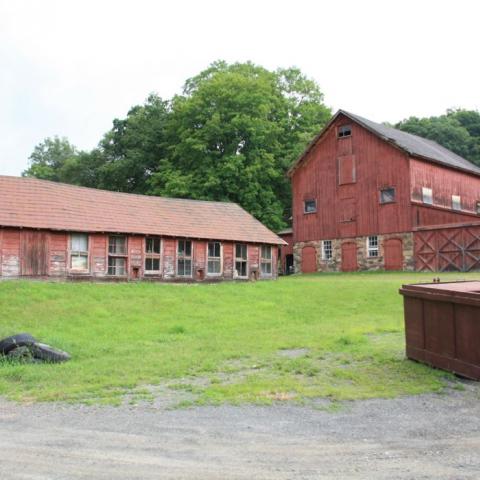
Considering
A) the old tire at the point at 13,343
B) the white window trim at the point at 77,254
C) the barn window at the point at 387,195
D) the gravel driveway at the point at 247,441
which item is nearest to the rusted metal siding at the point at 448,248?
the barn window at the point at 387,195

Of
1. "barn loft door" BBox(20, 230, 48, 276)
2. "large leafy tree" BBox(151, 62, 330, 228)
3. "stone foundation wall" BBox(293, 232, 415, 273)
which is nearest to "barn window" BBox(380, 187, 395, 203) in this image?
"stone foundation wall" BBox(293, 232, 415, 273)

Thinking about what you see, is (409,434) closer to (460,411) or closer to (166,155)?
(460,411)

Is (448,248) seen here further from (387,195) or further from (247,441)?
(247,441)

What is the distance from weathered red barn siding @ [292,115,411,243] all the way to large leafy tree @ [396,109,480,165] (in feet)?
75.4

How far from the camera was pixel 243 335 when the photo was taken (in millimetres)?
14656

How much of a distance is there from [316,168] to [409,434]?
35130mm

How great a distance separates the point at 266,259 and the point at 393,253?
871 cm

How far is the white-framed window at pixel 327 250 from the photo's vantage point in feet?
129

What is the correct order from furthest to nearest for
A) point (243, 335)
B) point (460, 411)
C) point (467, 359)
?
point (243, 335) < point (467, 359) < point (460, 411)

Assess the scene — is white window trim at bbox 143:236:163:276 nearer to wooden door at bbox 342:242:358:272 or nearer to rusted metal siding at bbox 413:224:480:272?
wooden door at bbox 342:242:358:272

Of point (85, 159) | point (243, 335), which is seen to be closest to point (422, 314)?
point (243, 335)

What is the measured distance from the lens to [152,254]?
2814 centimetres

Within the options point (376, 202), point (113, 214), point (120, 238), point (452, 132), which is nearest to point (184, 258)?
point (120, 238)

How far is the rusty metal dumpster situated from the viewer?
8.94m
